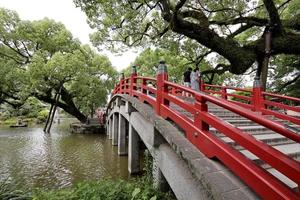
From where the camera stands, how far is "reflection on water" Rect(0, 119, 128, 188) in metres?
9.29

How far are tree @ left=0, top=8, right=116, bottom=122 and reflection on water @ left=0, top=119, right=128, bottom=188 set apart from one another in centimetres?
683

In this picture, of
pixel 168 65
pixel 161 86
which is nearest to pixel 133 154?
pixel 161 86

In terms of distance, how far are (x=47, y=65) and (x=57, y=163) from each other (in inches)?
449

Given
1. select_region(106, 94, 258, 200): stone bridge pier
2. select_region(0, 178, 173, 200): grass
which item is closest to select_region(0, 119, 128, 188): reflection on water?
select_region(0, 178, 173, 200): grass

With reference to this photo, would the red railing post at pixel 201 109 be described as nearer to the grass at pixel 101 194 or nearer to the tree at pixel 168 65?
the grass at pixel 101 194

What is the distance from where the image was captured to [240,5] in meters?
12.1

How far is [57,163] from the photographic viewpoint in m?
11.5

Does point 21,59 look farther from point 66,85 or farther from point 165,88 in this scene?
point 165,88

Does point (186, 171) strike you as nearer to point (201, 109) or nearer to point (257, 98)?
point (201, 109)

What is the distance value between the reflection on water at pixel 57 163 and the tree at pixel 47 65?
683 cm

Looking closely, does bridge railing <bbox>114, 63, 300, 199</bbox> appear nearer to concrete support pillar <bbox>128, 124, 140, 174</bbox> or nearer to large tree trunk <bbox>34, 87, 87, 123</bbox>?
concrete support pillar <bbox>128, 124, 140, 174</bbox>

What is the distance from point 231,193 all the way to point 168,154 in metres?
2.03

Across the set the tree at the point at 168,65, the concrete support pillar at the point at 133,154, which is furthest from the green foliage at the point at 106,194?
the tree at the point at 168,65

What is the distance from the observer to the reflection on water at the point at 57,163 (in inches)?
366
